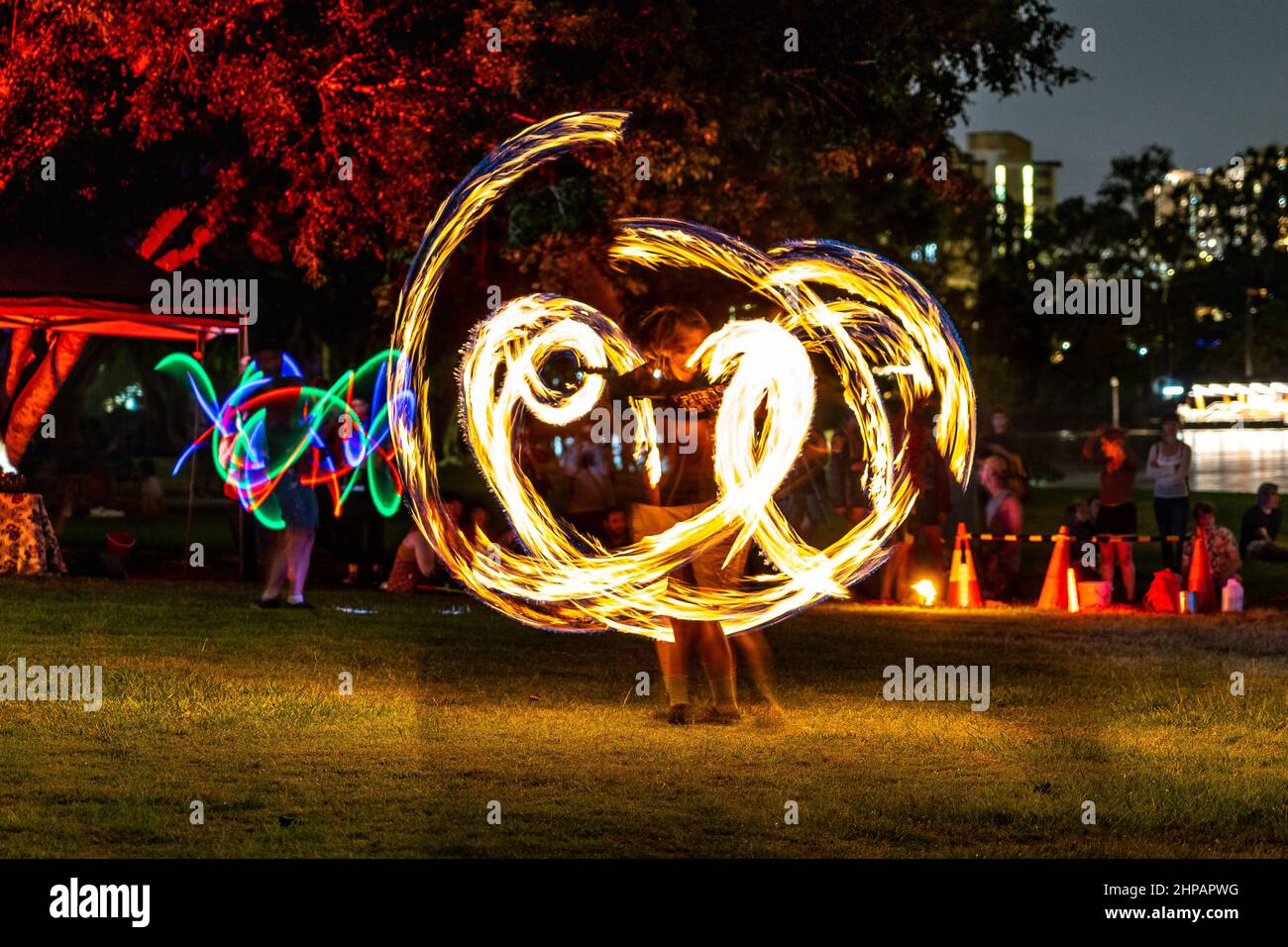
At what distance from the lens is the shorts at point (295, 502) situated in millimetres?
15320

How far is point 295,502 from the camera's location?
15414 mm

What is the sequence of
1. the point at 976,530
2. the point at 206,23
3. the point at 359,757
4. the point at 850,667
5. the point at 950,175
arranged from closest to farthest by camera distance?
the point at 359,757, the point at 850,667, the point at 206,23, the point at 976,530, the point at 950,175

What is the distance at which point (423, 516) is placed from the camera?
12352 mm

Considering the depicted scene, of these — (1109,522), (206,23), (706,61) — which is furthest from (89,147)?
(1109,522)

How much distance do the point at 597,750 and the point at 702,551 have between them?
4.48 ft

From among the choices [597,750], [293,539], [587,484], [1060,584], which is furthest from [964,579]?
[597,750]

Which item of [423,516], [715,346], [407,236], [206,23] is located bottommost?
[423,516]

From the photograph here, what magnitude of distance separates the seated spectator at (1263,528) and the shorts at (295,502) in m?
12.6

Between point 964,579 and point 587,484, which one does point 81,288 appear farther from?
point 964,579

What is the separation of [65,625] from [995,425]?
1081 cm

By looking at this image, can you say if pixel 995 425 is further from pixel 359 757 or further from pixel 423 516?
pixel 359 757

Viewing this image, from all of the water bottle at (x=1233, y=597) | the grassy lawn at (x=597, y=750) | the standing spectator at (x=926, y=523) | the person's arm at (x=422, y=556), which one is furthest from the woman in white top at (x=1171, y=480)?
the person's arm at (x=422, y=556)

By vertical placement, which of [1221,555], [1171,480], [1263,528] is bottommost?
[1221,555]

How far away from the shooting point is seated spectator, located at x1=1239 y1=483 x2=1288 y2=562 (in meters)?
22.9
